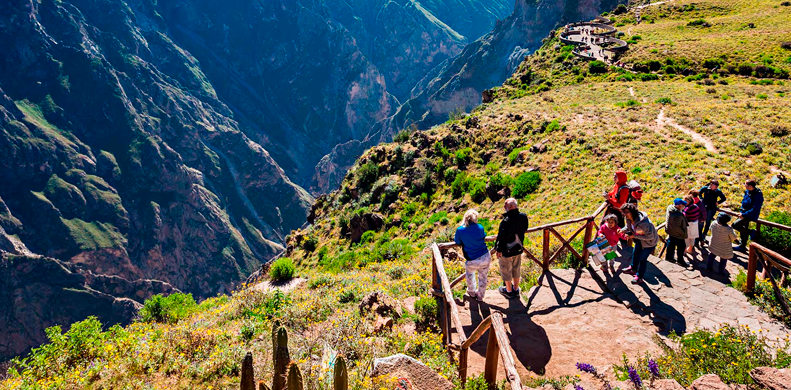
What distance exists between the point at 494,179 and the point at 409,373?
53.2 ft

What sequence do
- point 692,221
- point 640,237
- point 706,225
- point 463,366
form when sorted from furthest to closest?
point 706,225
point 692,221
point 640,237
point 463,366

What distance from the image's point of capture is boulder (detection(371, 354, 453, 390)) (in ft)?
15.4

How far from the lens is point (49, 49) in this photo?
115312mm

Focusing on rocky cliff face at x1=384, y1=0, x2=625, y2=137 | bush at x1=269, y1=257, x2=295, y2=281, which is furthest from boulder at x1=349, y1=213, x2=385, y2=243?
rocky cliff face at x1=384, y1=0, x2=625, y2=137

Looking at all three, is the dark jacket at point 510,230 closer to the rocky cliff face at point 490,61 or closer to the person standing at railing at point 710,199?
the person standing at railing at point 710,199

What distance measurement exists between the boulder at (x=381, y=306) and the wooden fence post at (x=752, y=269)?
6515 mm

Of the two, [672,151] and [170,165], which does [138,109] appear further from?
[672,151]

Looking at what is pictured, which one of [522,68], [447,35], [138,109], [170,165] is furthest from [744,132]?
[447,35]

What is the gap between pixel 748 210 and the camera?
8734 mm

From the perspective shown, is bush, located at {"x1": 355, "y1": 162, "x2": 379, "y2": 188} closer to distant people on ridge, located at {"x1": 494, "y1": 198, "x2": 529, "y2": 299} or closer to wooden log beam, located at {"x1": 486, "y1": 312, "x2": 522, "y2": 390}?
distant people on ridge, located at {"x1": 494, "y1": 198, "x2": 529, "y2": 299}

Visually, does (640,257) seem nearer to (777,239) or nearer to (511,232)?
(511,232)

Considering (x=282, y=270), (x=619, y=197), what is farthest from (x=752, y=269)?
(x=282, y=270)

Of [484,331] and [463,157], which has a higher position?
[463,157]

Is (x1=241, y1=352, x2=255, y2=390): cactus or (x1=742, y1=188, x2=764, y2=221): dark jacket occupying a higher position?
(x1=241, y1=352, x2=255, y2=390): cactus
